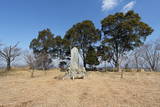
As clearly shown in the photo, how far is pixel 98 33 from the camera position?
23.5 meters

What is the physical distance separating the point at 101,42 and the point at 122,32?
3752 mm

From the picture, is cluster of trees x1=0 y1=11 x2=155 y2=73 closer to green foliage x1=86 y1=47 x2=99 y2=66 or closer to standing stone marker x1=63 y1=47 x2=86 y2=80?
green foliage x1=86 y1=47 x2=99 y2=66

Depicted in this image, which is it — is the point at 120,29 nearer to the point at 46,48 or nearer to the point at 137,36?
the point at 137,36

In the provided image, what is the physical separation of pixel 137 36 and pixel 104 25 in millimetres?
5334

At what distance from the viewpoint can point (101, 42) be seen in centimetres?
2095

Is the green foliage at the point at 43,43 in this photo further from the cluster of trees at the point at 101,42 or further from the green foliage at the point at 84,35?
the green foliage at the point at 84,35

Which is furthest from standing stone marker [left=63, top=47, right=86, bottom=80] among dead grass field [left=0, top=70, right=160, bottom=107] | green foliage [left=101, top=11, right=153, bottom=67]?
green foliage [left=101, top=11, right=153, bottom=67]

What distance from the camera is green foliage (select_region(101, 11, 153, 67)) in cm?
1818

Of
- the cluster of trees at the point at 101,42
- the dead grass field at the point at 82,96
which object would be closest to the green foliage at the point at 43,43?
the cluster of trees at the point at 101,42

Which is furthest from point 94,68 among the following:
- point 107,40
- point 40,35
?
point 40,35

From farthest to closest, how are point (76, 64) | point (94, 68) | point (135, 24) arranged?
1. point (94, 68)
2. point (135, 24)
3. point (76, 64)

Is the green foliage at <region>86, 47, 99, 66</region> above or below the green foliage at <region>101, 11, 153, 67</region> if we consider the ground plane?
below

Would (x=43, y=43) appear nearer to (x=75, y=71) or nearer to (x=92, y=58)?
(x=92, y=58)

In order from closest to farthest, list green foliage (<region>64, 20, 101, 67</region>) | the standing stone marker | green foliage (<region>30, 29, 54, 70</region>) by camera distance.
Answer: the standing stone marker < green foliage (<region>64, 20, 101, 67</region>) < green foliage (<region>30, 29, 54, 70</region>)
